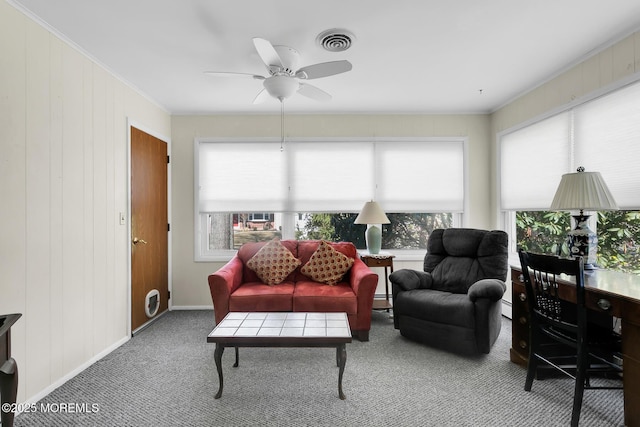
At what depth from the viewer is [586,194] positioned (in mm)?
2141

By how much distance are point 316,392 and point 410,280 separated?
4.70ft

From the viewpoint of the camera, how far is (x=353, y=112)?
4.08 meters

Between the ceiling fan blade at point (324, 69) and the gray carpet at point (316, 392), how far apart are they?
226cm

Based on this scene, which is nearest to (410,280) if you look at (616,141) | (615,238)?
(615,238)

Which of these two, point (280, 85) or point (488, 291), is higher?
point (280, 85)

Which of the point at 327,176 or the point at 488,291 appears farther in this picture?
the point at 327,176

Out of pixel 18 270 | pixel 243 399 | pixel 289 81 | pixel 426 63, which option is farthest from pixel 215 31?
pixel 243 399

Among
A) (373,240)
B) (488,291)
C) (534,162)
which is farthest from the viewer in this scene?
(373,240)

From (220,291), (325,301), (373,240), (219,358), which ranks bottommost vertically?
(219,358)


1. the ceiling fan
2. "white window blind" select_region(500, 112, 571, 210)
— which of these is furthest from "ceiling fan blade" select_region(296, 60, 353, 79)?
"white window blind" select_region(500, 112, 571, 210)

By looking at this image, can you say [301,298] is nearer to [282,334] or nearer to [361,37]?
[282,334]

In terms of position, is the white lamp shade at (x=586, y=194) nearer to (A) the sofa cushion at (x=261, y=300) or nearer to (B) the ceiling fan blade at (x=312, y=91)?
(B) the ceiling fan blade at (x=312, y=91)

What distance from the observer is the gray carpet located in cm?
185

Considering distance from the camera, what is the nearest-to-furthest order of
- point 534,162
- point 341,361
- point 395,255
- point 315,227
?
point 341,361, point 534,162, point 395,255, point 315,227
